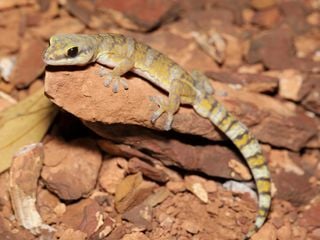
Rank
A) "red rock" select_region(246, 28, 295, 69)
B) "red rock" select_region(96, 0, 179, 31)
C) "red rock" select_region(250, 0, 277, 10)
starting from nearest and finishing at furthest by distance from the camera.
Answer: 1. "red rock" select_region(246, 28, 295, 69)
2. "red rock" select_region(96, 0, 179, 31)
3. "red rock" select_region(250, 0, 277, 10)

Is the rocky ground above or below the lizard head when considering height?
below

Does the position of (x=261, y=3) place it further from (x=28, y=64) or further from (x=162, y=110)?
(x=28, y=64)

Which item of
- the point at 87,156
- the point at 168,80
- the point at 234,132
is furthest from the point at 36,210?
the point at 234,132

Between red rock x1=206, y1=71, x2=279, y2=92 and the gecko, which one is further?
red rock x1=206, y1=71, x2=279, y2=92

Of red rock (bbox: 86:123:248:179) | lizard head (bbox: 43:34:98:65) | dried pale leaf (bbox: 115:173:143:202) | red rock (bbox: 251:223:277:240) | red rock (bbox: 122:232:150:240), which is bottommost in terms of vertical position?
red rock (bbox: 251:223:277:240)

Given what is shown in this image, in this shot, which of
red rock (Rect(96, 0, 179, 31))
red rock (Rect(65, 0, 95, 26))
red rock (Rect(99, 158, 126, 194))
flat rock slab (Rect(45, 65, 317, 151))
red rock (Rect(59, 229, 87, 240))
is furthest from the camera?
red rock (Rect(65, 0, 95, 26))

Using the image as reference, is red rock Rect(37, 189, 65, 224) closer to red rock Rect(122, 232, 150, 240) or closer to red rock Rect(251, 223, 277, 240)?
red rock Rect(122, 232, 150, 240)

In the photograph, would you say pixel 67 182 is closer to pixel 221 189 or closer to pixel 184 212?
pixel 184 212

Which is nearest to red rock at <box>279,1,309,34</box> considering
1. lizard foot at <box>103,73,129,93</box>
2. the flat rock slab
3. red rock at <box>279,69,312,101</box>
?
red rock at <box>279,69,312,101</box>

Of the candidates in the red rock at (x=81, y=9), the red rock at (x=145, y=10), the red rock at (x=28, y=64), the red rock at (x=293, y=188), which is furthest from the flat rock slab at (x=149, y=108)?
the red rock at (x=81, y=9)
